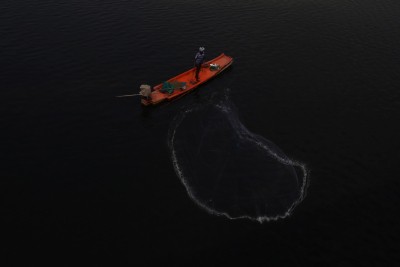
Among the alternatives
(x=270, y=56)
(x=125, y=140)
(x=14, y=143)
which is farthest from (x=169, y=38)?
(x=14, y=143)

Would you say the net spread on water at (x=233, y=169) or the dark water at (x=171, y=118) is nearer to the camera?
the dark water at (x=171, y=118)

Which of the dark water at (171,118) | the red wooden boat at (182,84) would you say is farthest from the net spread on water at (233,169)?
the red wooden boat at (182,84)

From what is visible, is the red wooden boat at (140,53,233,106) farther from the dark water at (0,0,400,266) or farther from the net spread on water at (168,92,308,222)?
the net spread on water at (168,92,308,222)

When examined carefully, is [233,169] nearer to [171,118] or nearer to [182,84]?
[171,118]

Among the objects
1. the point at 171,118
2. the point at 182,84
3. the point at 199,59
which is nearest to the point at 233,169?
the point at 171,118

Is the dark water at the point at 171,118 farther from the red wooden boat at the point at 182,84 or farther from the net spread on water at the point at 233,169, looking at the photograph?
the red wooden boat at the point at 182,84

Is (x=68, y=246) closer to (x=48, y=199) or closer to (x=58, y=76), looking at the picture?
(x=48, y=199)

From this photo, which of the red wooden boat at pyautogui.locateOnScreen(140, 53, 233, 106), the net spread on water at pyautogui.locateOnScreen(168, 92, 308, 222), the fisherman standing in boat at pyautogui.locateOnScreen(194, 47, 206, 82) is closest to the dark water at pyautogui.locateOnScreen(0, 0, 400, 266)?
the net spread on water at pyautogui.locateOnScreen(168, 92, 308, 222)
